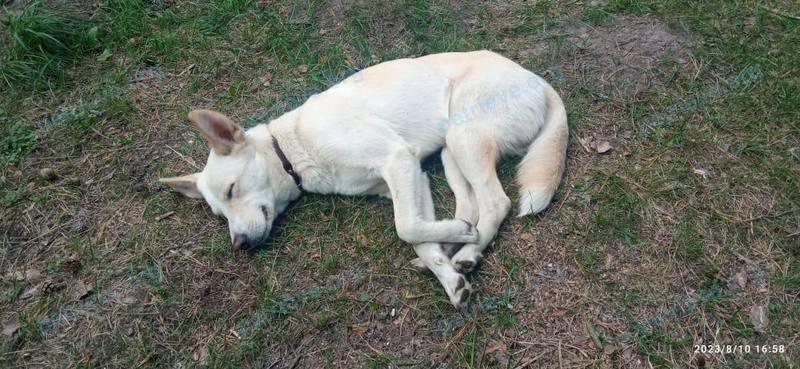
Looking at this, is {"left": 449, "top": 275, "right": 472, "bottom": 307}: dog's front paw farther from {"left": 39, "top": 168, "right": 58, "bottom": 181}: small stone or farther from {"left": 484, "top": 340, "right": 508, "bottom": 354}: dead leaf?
{"left": 39, "top": 168, "right": 58, "bottom": 181}: small stone

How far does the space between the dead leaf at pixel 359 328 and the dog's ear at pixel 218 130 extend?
1344 mm

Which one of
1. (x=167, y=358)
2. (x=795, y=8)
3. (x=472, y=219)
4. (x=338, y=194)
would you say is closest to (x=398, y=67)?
(x=338, y=194)

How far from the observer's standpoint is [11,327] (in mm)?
3094

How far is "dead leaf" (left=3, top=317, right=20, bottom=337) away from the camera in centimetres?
306

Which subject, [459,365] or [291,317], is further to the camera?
[291,317]

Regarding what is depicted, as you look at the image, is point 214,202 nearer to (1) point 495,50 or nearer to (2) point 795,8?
(1) point 495,50

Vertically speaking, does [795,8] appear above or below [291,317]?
above

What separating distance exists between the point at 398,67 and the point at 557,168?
1.30 metres

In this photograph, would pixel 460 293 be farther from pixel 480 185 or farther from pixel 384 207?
pixel 384 207

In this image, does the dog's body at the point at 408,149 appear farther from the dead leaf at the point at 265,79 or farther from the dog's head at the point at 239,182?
the dead leaf at the point at 265,79

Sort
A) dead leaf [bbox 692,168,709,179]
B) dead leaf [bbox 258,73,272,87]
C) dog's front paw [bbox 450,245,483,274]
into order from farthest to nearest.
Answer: dead leaf [bbox 258,73,272,87], dead leaf [bbox 692,168,709,179], dog's front paw [bbox 450,245,483,274]

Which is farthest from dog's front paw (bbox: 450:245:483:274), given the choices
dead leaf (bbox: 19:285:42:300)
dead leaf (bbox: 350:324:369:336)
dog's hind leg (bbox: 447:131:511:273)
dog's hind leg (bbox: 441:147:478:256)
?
dead leaf (bbox: 19:285:42:300)

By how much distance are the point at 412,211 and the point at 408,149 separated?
1.50 ft

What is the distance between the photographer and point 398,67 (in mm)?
3566
